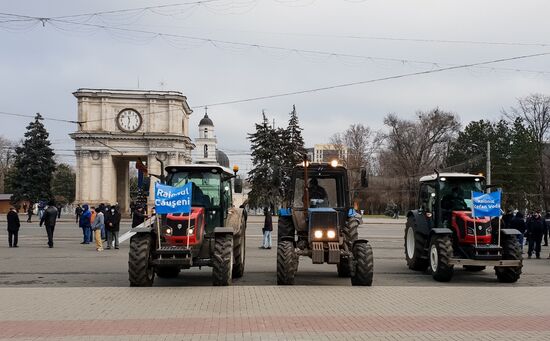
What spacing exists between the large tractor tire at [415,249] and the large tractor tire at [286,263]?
16.6 ft

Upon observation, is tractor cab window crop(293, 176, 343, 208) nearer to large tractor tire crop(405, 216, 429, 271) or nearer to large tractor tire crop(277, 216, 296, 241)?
large tractor tire crop(277, 216, 296, 241)

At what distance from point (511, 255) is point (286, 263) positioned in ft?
18.9

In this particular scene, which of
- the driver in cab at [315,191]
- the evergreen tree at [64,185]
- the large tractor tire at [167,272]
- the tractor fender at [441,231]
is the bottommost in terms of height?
the large tractor tire at [167,272]

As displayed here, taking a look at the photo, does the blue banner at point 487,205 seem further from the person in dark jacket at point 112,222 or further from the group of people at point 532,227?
the person in dark jacket at point 112,222

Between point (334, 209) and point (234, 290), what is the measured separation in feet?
11.3

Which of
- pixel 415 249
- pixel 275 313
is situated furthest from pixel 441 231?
pixel 275 313

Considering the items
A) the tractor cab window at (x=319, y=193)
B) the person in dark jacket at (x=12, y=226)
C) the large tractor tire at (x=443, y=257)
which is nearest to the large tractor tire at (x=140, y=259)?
the tractor cab window at (x=319, y=193)

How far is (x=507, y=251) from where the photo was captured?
14.2 meters

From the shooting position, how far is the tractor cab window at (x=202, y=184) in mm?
13641

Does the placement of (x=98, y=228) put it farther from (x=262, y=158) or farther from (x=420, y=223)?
→ (x=262, y=158)

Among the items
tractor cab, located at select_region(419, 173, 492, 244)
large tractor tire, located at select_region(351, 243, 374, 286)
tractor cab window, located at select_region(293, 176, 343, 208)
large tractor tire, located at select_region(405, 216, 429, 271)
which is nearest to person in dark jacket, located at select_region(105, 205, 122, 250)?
tractor cab window, located at select_region(293, 176, 343, 208)

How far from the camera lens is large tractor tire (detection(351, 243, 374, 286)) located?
12586 millimetres

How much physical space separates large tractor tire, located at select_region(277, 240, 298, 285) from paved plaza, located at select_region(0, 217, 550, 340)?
0.35 meters

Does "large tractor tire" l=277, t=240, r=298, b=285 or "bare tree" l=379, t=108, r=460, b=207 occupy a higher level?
"bare tree" l=379, t=108, r=460, b=207
